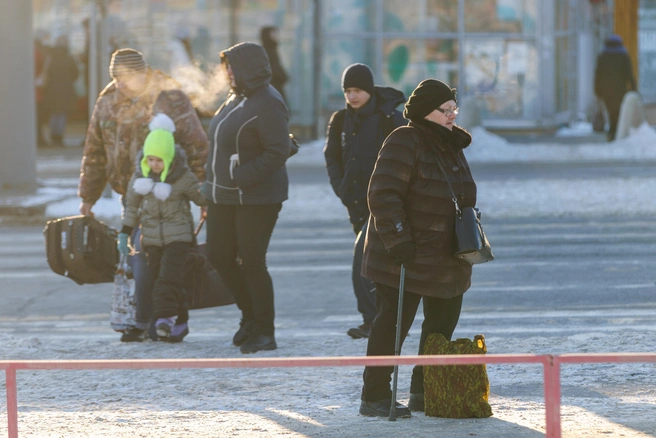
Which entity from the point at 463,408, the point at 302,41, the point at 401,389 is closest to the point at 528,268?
the point at 401,389

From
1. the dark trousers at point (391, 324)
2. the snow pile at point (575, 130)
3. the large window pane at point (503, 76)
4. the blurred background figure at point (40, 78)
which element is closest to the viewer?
the dark trousers at point (391, 324)

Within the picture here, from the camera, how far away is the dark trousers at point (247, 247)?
26.0ft

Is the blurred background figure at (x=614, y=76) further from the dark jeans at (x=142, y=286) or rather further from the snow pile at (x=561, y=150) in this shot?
the dark jeans at (x=142, y=286)

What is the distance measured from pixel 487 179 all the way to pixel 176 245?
11.0m

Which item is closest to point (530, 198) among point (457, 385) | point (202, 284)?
point (202, 284)

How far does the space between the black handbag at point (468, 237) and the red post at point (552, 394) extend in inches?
42.3

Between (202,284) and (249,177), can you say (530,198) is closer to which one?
(202,284)

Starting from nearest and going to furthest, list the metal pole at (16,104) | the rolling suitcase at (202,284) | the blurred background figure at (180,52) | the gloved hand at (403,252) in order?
the gloved hand at (403,252) → the rolling suitcase at (202,284) → the metal pole at (16,104) → the blurred background figure at (180,52)

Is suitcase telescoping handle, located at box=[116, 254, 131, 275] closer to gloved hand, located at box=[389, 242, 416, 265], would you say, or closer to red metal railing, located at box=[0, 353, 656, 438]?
gloved hand, located at box=[389, 242, 416, 265]

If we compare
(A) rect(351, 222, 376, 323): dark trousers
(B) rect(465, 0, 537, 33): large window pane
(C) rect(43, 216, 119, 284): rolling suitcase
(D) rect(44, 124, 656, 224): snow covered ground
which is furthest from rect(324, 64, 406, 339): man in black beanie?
(B) rect(465, 0, 537, 33): large window pane

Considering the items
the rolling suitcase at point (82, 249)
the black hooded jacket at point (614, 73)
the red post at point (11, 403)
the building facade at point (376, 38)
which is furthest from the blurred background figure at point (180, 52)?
the red post at point (11, 403)

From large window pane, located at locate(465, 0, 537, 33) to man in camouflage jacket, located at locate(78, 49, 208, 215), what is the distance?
18.3 metres

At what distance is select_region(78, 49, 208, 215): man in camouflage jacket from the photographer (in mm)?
8602

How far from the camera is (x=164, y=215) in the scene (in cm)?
822
